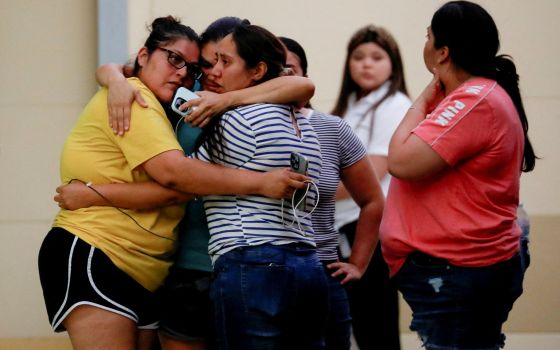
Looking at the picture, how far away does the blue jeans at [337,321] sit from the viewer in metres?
3.38

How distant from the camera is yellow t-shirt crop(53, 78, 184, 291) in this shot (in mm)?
3043

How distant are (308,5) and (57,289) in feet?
8.82

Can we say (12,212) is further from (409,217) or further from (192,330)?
(409,217)

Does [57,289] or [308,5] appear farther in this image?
[308,5]

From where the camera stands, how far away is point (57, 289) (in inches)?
120

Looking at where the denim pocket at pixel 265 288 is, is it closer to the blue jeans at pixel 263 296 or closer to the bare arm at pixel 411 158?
the blue jeans at pixel 263 296

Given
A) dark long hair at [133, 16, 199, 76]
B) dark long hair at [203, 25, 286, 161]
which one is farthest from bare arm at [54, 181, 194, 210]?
dark long hair at [133, 16, 199, 76]

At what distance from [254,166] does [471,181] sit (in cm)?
66

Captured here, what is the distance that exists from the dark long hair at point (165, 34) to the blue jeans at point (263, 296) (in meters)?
0.80

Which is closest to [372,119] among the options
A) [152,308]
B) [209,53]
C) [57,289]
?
[209,53]

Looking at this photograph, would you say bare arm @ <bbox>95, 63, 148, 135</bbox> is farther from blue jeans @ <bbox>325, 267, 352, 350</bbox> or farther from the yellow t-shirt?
blue jeans @ <bbox>325, 267, 352, 350</bbox>

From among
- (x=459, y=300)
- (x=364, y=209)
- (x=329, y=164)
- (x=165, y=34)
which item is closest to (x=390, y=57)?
(x=364, y=209)

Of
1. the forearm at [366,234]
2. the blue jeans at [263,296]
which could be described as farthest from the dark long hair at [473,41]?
the blue jeans at [263,296]

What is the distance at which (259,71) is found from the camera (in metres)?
3.02
